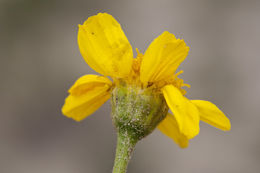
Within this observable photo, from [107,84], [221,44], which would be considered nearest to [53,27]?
[221,44]

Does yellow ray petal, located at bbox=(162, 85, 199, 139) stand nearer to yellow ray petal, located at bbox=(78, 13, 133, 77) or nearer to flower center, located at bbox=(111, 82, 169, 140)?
flower center, located at bbox=(111, 82, 169, 140)

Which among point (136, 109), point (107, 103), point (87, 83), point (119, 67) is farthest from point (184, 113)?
point (107, 103)

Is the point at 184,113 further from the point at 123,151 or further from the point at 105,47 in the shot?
the point at 105,47

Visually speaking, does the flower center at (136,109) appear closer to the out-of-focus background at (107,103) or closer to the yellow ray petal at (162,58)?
the yellow ray petal at (162,58)

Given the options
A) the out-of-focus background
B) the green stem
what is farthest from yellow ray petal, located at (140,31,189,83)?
the out-of-focus background

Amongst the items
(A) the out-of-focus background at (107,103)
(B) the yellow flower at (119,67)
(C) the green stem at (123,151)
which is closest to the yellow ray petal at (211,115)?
(B) the yellow flower at (119,67)
